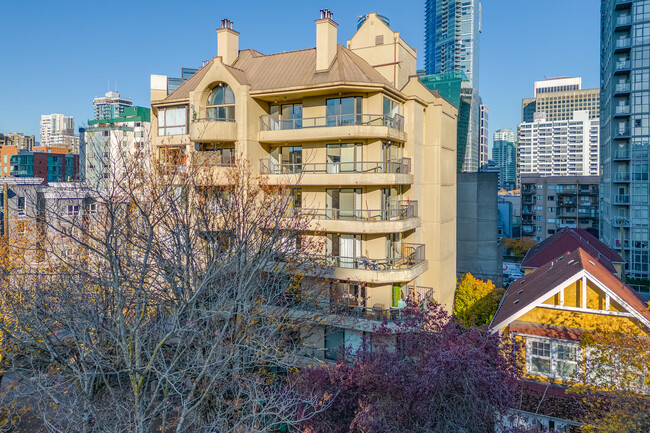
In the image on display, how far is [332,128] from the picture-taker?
84.0 ft

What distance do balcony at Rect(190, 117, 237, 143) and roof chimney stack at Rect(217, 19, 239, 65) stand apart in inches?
217

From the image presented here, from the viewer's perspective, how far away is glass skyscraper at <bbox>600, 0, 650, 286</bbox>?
51906 millimetres

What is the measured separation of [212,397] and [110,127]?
66909 mm

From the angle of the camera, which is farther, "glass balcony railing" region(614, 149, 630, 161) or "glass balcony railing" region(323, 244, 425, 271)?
"glass balcony railing" region(614, 149, 630, 161)

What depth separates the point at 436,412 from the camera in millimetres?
14047

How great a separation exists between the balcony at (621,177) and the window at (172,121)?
49.5 m

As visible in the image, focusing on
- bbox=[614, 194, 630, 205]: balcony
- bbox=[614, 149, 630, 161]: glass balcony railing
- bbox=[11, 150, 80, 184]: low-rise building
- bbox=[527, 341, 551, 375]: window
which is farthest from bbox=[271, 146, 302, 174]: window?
bbox=[11, 150, 80, 184]: low-rise building

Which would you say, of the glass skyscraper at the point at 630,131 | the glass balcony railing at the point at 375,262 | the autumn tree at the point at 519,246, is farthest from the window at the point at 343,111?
the autumn tree at the point at 519,246

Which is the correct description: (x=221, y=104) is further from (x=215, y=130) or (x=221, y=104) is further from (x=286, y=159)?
(x=286, y=159)

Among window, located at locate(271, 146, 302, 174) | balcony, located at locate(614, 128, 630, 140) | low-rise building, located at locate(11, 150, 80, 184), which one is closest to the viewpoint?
window, located at locate(271, 146, 302, 174)

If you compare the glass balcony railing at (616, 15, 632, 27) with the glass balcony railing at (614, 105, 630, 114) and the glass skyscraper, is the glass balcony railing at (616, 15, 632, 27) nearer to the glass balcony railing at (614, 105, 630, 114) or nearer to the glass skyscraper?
the glass skyscraper

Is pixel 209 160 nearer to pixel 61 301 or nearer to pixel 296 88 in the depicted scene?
pixel 296 88

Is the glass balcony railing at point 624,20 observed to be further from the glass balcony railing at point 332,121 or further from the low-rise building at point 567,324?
the low-rise building at point 567,324

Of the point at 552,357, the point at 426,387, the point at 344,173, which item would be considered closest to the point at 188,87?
the point at 344,173
